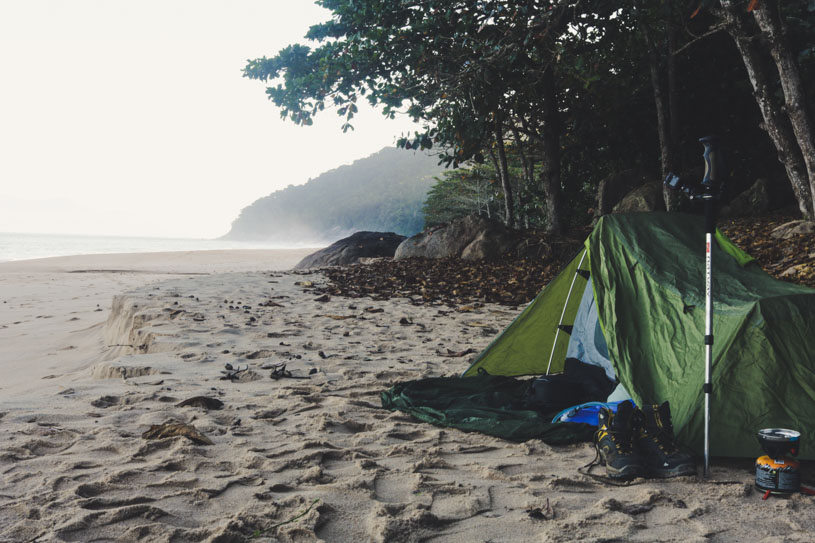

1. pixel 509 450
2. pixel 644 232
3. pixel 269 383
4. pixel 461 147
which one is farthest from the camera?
pixel 461 147

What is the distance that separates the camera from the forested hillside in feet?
354

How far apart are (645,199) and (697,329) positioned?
10619mm

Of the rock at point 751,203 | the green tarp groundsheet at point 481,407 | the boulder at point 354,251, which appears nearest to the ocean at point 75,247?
the boulder at point 354,251

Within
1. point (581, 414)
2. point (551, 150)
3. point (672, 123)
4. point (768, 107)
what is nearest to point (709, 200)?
point (581, 414)

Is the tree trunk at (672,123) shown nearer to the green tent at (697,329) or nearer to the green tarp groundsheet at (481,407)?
the green tent at (697,329)

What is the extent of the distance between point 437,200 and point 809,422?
33.3 m

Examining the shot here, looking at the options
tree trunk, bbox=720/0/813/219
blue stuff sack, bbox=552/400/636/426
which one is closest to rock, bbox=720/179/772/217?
tree trunk, bbox=720/0/813/219

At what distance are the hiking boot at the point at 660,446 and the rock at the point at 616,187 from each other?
1247 centimetres

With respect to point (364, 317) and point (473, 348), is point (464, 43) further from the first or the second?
point (473, 348)

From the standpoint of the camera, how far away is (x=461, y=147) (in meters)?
12.9

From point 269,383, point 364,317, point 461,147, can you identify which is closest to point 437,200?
point 461,147

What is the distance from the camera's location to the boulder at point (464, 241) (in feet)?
44.5

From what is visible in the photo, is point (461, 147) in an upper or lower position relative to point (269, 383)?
upper

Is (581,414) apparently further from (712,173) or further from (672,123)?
(672,123)
